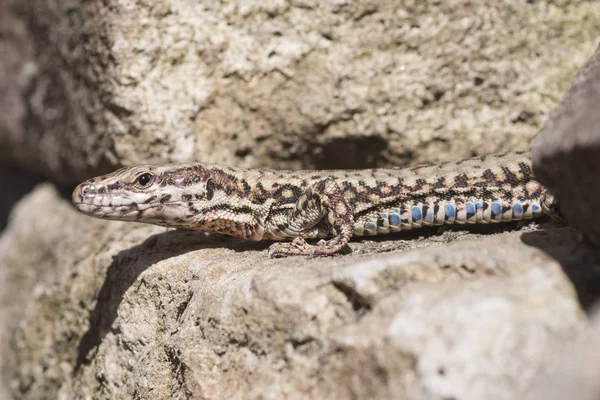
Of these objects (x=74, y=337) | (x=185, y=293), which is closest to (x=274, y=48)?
(x=185, y=293)

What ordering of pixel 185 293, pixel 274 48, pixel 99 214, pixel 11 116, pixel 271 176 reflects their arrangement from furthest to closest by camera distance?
1. pixel 11 116
2. pixel 274 48
3. pixel 271 176
4. pixel 99 214
5. pixel 185 293

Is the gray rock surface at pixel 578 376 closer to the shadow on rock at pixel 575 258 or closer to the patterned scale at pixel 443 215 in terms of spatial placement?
the shadow on rock at pixel 575 258

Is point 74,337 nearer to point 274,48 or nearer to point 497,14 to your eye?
point 274,48

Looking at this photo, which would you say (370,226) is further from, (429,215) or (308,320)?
(308,320)

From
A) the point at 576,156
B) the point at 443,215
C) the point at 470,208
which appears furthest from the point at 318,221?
the point at 576,156

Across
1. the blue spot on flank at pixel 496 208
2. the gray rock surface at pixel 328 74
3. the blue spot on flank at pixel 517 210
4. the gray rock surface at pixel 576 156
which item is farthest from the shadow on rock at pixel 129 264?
the gray rock surface at pixel 576 156

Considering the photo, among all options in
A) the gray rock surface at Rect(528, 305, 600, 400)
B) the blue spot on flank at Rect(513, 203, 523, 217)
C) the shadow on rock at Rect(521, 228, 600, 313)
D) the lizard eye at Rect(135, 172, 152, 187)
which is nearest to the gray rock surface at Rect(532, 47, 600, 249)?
the shadow on rock at Rect(521, 228, 600, 313)
